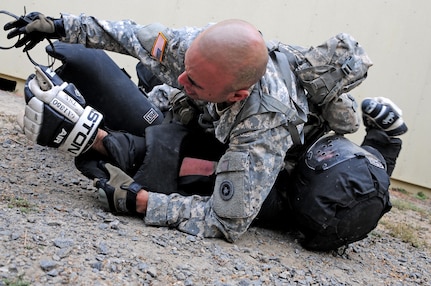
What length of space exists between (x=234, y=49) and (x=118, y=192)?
2.80ft

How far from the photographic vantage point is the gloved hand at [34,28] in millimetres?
2857

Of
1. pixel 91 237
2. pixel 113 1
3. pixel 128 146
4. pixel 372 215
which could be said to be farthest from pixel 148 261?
pixel 113 1

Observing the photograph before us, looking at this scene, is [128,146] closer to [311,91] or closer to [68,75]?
[68,75]

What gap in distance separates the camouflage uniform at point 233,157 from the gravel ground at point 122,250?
0.28ft

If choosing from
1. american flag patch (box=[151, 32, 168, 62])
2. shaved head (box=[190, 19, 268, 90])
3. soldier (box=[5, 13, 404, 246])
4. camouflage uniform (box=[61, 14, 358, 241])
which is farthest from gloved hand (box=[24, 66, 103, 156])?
shaved head (box=[190, 19, 268, 90])

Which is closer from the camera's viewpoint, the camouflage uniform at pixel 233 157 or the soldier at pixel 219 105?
the soldier at pixel 219 105

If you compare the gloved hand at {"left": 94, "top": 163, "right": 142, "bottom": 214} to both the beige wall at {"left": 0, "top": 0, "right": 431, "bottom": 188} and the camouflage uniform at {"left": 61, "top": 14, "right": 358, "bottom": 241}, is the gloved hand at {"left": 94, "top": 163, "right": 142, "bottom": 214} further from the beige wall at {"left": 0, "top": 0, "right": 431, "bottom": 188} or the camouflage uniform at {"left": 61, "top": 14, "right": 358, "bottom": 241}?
the beige wall at {"left": 0, "top": 0, "right": 431, "bottom": 188}

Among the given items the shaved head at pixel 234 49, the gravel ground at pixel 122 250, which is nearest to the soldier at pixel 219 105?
the shaved head at pixel 234 49

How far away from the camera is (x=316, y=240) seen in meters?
2.94

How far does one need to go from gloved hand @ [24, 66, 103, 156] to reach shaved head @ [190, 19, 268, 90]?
704 mm

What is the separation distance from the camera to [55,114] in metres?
2.71

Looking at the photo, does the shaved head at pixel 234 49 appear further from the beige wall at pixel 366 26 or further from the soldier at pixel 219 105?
the beige wall at pixel 366 26

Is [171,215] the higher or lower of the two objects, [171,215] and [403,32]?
the lower

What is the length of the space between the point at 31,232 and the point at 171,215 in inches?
27.9
